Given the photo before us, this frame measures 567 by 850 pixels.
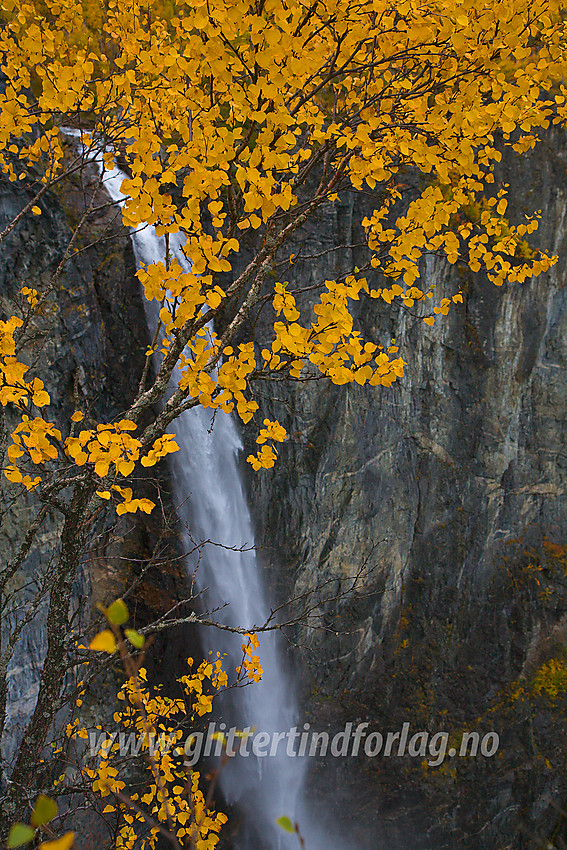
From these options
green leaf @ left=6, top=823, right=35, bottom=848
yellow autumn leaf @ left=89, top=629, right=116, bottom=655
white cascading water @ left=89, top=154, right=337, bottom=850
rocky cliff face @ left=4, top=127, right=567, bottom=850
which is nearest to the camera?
green leaf @ left=6, top=823, right=35, bottom=848

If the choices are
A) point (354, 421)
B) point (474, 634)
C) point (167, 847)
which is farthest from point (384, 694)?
point (354, 421)

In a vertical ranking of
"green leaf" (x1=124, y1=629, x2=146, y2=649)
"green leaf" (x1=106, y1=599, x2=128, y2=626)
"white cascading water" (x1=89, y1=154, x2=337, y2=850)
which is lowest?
"white cascading water" (x1=89, y1=154, x2=337, y2=850)

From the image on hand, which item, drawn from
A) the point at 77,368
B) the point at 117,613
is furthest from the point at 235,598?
the point at 117,613

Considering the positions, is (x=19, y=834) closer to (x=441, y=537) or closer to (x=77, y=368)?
(x=77, y=368)

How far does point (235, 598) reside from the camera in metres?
6.86

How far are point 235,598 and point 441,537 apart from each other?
3420 mm

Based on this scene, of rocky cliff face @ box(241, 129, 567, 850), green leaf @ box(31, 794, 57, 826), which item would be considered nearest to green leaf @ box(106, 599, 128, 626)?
green leaf @ box(31, 794, 57, 826)

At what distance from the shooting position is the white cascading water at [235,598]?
258 inches

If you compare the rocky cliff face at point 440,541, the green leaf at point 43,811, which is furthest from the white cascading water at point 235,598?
the green leaf at point 43,811

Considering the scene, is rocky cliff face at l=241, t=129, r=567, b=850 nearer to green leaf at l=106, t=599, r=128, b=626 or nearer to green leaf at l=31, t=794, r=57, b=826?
green leaf at l=106, t=599, r=128, b=626

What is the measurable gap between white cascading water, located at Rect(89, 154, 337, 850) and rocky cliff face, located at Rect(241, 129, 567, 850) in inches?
13.4

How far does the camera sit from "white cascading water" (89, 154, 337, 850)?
656 centimetres

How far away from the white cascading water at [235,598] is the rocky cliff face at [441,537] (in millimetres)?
340

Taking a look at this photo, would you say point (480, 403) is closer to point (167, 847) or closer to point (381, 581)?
point (381, 581)
